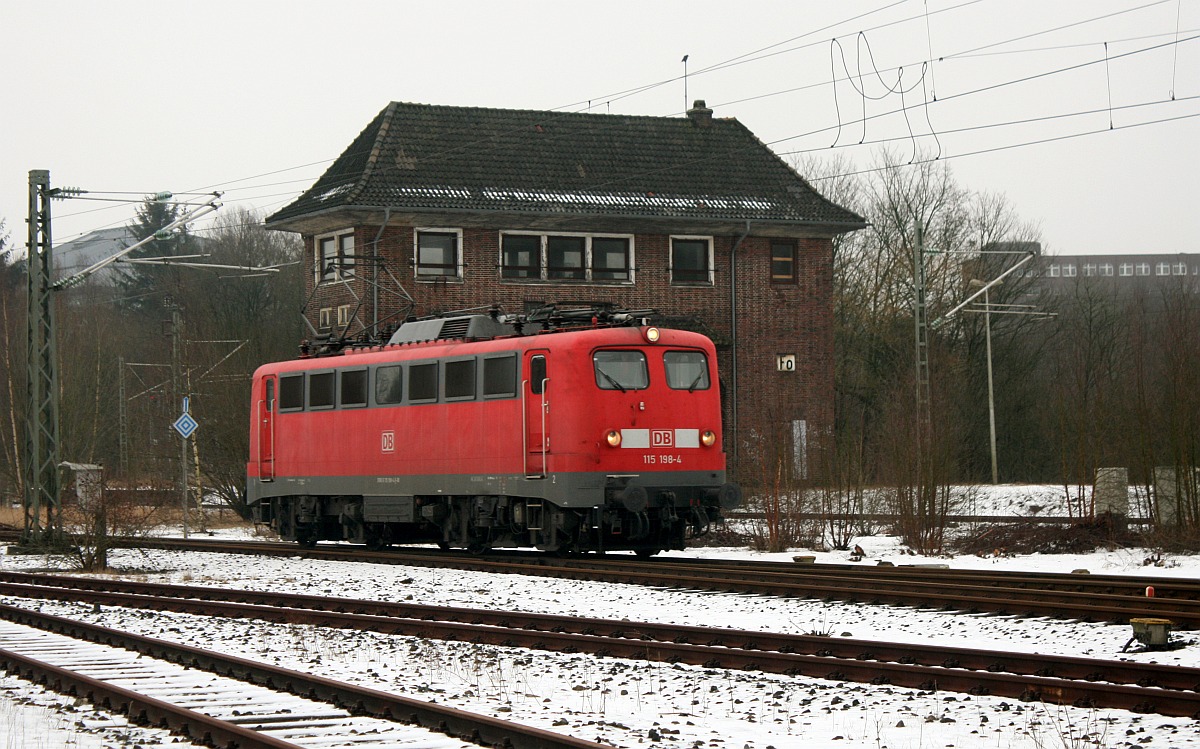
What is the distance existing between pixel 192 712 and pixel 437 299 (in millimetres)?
30553

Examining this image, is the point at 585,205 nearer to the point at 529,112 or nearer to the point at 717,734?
the point at 529,112

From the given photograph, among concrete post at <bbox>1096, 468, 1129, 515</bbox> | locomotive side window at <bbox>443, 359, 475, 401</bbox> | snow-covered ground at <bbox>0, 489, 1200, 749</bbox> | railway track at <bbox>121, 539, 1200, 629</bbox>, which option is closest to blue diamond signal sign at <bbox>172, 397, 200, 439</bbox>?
railway track at <bbox>121, 539, 1200, 629</bbox>

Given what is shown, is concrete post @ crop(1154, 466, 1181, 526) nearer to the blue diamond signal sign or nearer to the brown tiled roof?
the blue diamond signal sign

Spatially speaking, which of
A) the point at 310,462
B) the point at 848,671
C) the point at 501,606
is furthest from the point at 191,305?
the point at 848,671

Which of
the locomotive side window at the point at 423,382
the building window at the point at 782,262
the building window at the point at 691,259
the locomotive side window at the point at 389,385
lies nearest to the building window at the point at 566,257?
the building window at the point at 691,259

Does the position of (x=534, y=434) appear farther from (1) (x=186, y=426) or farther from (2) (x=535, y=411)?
(1) (x=186, y=426)

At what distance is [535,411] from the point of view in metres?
21.1

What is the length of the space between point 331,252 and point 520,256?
5.03m

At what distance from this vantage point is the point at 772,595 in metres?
16.1

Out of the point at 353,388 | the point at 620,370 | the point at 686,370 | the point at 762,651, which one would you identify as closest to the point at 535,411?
the point at 620,370

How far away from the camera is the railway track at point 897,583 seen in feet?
44.4

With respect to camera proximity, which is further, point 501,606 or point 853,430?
point 853,430

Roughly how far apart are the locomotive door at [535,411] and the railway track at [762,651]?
521 cm

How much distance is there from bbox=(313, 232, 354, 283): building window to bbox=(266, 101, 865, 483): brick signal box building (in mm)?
59
